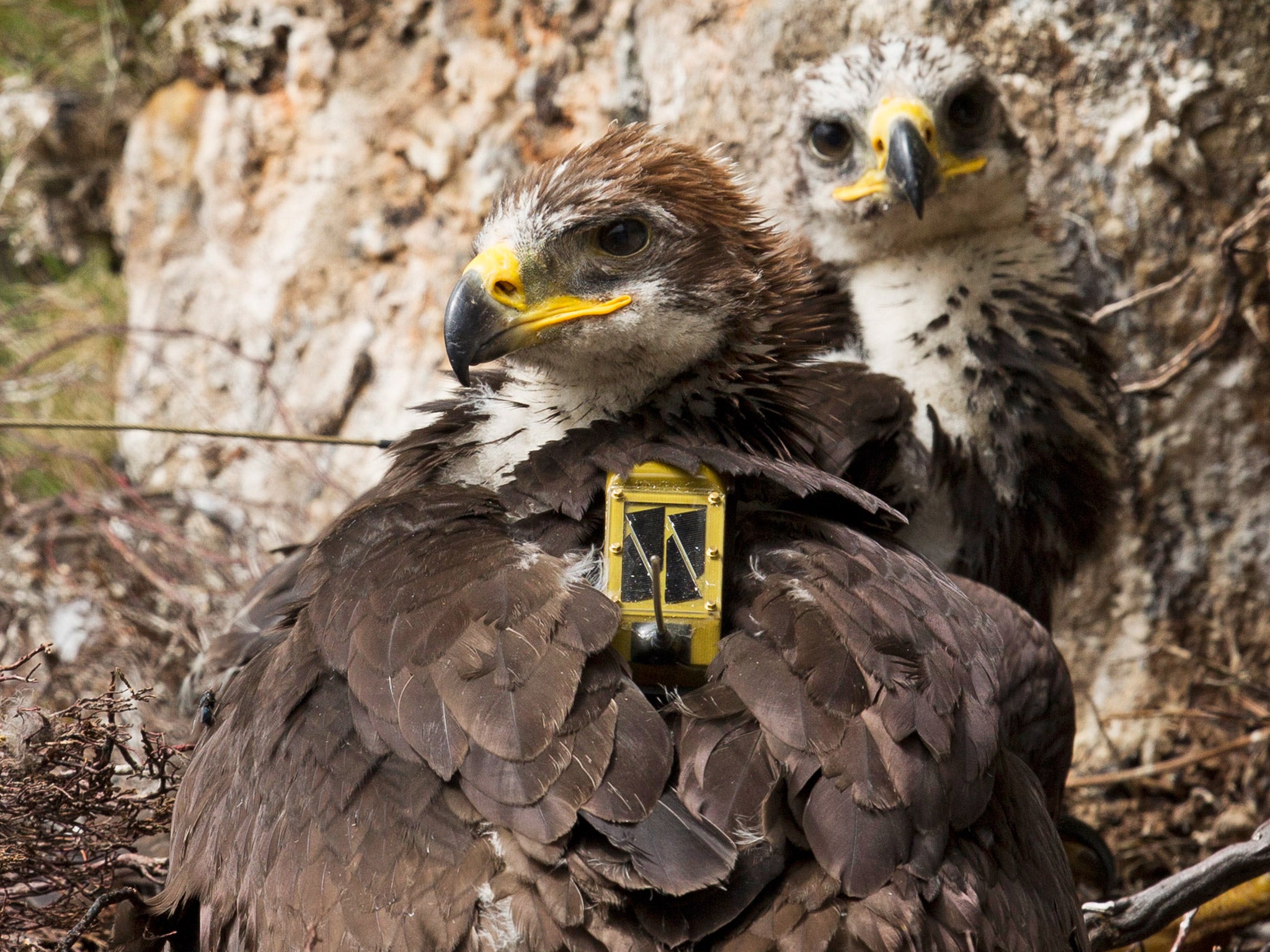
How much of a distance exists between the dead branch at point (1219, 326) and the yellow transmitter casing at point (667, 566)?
6.81 feet

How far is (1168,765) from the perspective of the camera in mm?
3793

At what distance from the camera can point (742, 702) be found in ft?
6.81

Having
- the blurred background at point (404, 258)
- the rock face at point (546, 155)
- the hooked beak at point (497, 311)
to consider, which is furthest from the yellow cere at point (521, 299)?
the rock face at point (546, 155)

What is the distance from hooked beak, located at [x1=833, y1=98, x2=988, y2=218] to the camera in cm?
330

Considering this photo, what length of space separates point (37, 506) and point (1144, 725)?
11.6 ft

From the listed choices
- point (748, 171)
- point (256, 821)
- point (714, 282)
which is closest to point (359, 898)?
point (256, 821)

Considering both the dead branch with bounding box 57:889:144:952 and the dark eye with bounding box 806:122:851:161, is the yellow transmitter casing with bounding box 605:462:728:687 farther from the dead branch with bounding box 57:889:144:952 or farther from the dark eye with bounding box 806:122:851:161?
the dark eye with bounding box 806:122:851:161

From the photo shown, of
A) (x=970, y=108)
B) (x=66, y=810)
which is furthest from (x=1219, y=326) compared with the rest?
(x=66, y=810)

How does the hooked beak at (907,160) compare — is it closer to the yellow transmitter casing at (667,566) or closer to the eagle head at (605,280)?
the eagle head at (605,280)

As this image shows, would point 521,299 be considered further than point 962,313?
No

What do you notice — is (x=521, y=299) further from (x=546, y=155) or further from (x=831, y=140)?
(x=546, y=155)

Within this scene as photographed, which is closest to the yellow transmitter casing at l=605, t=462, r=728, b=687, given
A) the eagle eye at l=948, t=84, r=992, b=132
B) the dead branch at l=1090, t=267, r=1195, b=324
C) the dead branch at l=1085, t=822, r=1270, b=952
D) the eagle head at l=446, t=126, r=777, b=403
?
the eagle head at l=446, t=126, r=777, b=403

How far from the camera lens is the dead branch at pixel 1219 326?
3.79 meters

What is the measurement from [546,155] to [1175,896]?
10.0ft
